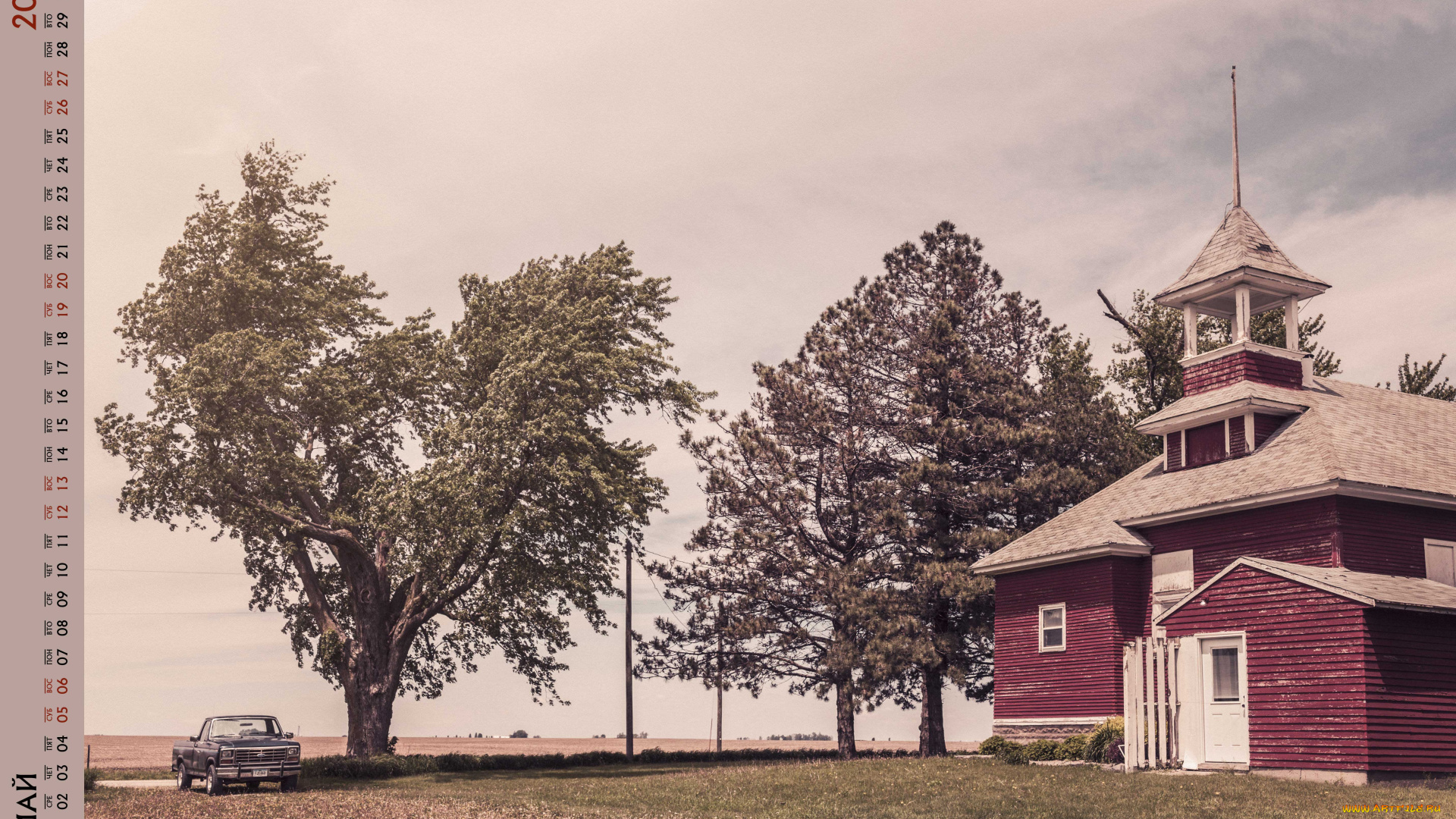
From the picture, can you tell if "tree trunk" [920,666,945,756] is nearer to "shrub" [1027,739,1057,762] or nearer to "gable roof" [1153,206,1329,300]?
"shrub" [1027,739,1057,762]

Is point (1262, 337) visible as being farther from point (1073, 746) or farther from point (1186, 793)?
point (1186, 793)

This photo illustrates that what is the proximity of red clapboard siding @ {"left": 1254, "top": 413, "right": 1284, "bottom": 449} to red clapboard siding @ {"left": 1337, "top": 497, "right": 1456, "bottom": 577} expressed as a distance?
4.51 meters

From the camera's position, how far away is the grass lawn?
20594 mm

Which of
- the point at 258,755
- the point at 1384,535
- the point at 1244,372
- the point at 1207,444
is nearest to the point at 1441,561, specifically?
the point at 1384,535

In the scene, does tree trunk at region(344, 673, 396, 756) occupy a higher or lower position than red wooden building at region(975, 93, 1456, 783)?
lower

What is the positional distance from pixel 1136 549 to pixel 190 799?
2430 centimetres

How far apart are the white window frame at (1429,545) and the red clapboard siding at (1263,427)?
4.90 m

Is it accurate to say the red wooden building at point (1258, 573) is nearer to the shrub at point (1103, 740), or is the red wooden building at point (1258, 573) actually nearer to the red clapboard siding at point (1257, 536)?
the red clapboard siding at point (1257, 536)

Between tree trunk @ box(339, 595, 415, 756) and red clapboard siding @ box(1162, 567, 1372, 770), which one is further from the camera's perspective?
tree trunk @ box(339, 595, 415, 756)

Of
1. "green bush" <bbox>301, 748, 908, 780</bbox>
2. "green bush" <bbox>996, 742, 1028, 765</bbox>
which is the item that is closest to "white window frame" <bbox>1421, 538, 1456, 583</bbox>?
"green bush" <bbox>996, 742, 1028, 765</bbox>

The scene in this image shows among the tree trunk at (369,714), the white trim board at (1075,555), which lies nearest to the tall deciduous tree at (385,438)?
the tree trunk at (369,714)
